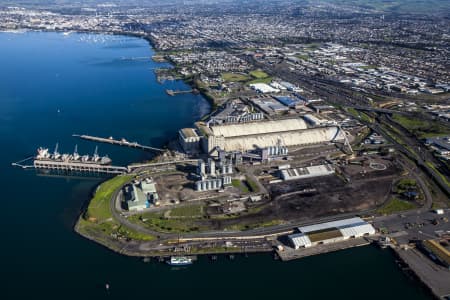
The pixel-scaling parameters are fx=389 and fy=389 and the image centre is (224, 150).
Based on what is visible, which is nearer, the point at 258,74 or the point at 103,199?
the point at 103,199

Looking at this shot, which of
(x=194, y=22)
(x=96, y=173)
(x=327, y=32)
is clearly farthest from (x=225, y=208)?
(x=194, y=22)

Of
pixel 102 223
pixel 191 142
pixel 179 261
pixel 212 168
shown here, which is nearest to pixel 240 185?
pixel 212 168

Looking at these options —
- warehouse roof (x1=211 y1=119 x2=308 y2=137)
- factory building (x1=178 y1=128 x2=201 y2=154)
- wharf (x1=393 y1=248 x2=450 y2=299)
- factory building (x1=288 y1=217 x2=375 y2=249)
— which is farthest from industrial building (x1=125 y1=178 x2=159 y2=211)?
wharf (x1=393 y1=248 x2=450 y2=299)

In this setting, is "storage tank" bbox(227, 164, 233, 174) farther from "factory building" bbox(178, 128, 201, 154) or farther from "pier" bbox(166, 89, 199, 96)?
"pier" bbox(166, 89, 199, 96)

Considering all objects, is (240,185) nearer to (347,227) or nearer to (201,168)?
(201,168)

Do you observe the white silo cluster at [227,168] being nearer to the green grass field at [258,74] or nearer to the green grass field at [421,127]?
the green grass field at [421,127]

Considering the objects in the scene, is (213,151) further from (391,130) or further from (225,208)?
(391,130)
